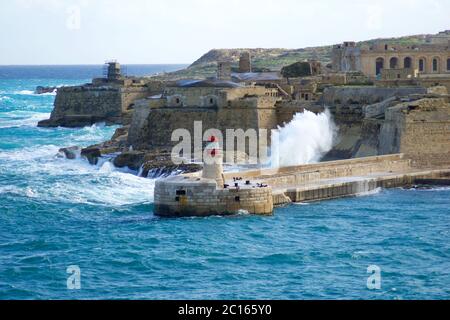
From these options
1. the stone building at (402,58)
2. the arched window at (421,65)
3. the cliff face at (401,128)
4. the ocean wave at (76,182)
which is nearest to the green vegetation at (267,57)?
the stone building at (402,58)

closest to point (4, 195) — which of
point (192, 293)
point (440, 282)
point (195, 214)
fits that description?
point (195, 214)

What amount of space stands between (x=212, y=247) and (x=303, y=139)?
1427 cm

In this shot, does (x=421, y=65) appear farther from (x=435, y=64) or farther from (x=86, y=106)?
(x=86, y=106)

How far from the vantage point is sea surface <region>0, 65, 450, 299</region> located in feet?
68.8

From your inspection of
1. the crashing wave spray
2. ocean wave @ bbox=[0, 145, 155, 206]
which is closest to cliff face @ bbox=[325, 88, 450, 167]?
the crashing wave spray

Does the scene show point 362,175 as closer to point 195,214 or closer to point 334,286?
point 195,214

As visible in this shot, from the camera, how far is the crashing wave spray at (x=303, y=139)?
123 ft

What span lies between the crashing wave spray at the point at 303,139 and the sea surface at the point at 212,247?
20.4 ft

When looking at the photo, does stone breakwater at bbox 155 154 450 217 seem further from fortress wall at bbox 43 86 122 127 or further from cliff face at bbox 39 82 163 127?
fortress wall at bbox 43 86 122 127

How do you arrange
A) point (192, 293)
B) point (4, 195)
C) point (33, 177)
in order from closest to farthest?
point (192, 293) < point (4, 195) < point (33, 177)

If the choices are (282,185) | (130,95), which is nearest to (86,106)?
(130,95)

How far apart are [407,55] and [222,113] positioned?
17.7 metres

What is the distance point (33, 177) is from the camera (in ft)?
115

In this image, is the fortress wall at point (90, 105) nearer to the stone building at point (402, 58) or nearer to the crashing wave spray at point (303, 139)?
the stone building at point (402, 58)
